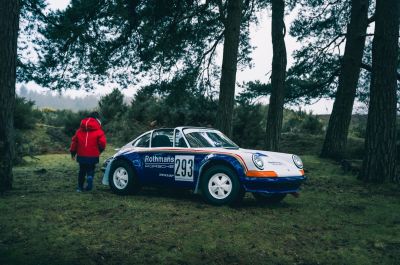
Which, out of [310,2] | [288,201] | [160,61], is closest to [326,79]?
[310,2]

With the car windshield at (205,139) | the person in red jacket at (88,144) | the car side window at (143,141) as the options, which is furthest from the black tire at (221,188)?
the person in red jacket at (88,144)

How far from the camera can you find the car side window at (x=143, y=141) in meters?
8.60

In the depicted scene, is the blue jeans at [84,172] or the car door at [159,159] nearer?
the car door at [159,159]

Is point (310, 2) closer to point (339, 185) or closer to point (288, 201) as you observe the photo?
point (339, 185)

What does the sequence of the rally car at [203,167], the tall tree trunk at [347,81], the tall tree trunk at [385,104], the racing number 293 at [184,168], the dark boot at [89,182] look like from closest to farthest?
1. the rally car at [203,167]
2. the racing number 293 at [184,168]
3. the dark boot at [89,182]
4. the tall tree trunk at [385,104]
5. the tall tree trunk at [347,81]

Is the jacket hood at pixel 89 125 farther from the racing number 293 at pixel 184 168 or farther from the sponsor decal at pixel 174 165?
the racing number 293 at pixel 184 168

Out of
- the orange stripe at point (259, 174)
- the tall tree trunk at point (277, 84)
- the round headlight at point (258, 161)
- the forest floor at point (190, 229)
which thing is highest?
the tall tree trunk at point (277, 84)

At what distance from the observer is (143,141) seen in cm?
867

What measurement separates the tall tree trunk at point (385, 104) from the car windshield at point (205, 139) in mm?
3921

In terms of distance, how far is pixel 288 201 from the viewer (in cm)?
839

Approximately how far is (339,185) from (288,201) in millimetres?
2260

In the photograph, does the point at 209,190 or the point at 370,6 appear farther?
the point at 370,6

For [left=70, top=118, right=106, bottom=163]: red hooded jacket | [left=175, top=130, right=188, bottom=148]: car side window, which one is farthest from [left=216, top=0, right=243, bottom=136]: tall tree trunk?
[left=70, top=118, right=106, bottom=163]: red hooded jacket

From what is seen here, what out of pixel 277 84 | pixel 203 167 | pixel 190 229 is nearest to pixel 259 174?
pixel 203 167
